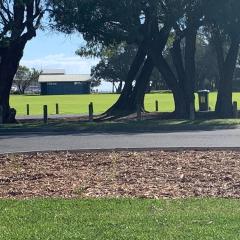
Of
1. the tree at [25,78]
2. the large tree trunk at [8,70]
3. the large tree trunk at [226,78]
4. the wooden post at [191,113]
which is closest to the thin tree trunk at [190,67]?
the large tree trunk at [226,78]

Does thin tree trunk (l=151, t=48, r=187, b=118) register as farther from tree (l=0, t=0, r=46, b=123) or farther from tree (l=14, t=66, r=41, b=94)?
tree (l=14, t=66, r=41, b=94)

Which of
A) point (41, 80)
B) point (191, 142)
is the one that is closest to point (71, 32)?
point (191, 142)

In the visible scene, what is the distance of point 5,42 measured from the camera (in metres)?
31.2

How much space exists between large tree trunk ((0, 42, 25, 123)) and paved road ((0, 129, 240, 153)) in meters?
11.0

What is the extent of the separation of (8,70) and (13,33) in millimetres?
2291

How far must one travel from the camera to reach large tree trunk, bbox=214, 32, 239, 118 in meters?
34.3

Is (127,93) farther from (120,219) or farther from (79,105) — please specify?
(120,219)

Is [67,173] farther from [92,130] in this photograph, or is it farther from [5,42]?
[5,42]

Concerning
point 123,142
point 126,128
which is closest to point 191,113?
point 126,128

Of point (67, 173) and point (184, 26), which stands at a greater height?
point (184, 26)

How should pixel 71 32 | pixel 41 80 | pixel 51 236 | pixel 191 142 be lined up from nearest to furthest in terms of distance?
pixel 51 236, pixel 191 142, pixel 71 32, pixel 41 80

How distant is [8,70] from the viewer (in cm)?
3378

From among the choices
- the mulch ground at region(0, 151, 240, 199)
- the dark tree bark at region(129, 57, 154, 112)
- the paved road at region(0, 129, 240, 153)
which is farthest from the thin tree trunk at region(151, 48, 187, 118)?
the mulch ground at region(0, 151, 240, 199)

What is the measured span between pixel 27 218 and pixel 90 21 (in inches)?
923
